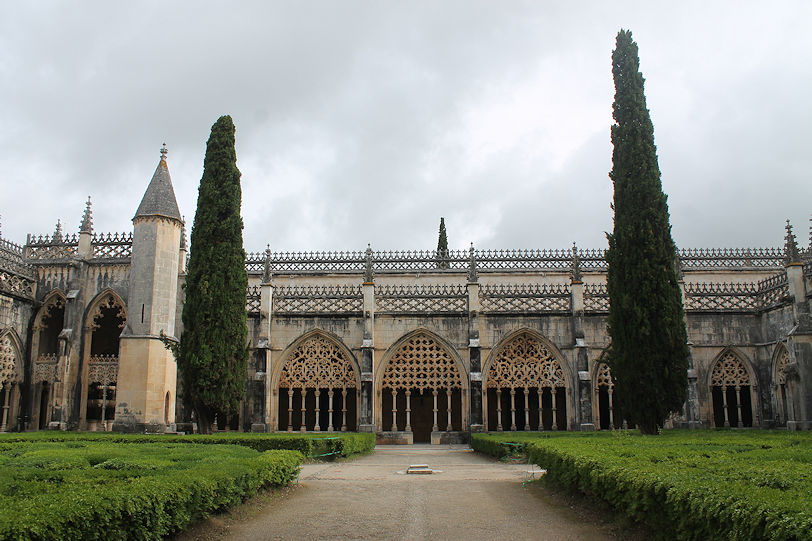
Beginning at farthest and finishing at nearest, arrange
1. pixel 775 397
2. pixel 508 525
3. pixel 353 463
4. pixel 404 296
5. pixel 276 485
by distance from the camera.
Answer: pixel 404 296, pixel 775 397, pixel 353 463, pixel 276 485, pixel 508 525

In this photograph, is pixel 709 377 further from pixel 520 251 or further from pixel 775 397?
pixel 520 251

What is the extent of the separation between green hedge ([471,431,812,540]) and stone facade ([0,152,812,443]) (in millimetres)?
13127

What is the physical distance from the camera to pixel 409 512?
8656 millimetres

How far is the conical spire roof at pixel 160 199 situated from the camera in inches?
884

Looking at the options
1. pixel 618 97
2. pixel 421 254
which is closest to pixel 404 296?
pixel 421 254

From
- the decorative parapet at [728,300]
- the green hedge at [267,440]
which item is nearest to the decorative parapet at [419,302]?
the green hedge at [267,440]

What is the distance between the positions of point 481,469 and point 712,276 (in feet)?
63.5

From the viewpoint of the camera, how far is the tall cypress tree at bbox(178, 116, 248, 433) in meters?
19.3

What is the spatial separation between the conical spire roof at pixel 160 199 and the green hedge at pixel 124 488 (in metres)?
12.7

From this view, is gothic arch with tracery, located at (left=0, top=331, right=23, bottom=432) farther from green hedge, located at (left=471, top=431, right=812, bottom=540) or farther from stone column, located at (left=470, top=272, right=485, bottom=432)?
green hedge, located at (left=471, top=431, right=812, bottom=540)

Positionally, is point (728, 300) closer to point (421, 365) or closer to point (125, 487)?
point (421, 365)

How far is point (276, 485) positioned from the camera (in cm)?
1041

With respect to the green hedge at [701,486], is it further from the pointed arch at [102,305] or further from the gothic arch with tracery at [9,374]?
the gothic arch with tracery at [9,374]

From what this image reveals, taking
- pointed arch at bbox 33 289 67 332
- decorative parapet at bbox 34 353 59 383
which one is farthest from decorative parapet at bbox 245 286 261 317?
decorative parapet at bbox 34 353 59 383
